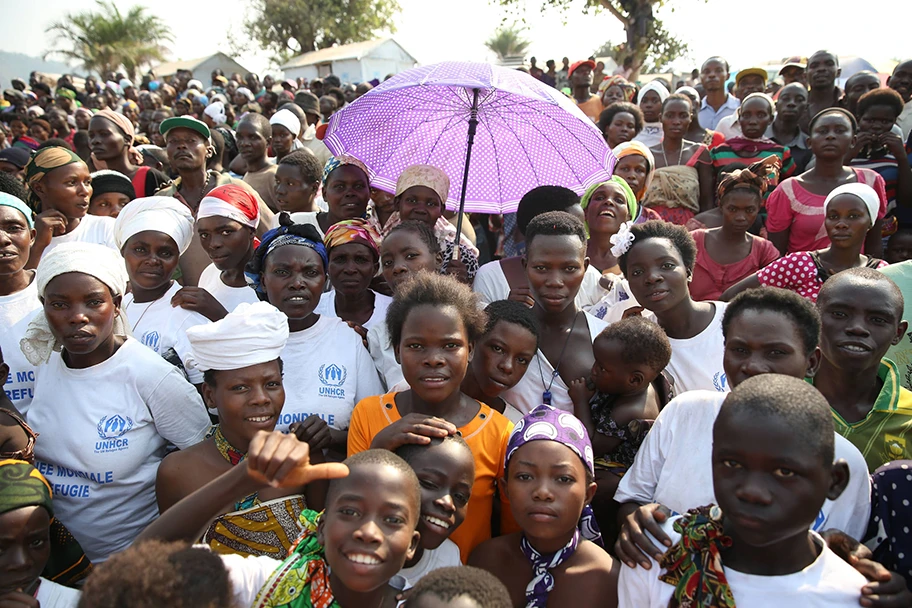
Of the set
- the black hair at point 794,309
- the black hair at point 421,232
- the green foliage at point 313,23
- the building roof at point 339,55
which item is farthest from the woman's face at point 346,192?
the green foliage at point 313,23

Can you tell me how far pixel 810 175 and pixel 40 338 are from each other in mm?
5086

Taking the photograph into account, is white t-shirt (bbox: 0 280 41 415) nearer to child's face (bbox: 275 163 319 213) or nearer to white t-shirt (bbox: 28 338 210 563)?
white t-shirt (bbox: 28 338 210 563)

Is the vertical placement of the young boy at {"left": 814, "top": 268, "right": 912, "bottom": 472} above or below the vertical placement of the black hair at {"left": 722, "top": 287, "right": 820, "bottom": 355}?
below

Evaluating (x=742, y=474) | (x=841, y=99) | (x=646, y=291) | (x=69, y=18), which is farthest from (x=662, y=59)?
(x=69, y=18)

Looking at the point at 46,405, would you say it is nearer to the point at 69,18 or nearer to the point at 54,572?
the point at 54,572

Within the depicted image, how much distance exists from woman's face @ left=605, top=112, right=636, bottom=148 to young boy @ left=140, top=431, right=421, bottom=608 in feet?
17.6

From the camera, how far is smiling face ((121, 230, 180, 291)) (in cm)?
365

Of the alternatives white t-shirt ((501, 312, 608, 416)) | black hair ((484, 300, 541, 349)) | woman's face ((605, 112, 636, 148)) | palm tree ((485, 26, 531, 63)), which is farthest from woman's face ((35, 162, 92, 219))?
palm tree ((485, 26, 531, 63))

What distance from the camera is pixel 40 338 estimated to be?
9.23 ft

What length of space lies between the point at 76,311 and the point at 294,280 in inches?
37.4

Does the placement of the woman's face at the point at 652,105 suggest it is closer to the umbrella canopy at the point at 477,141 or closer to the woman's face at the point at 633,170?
the woman's face at the point at 633,170

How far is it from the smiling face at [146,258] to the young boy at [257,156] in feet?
8.62

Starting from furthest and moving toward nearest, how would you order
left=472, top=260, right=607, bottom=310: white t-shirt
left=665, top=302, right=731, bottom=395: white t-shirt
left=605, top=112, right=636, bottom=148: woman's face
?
left=605, top=112, right=636, bottom=148: woman's face
left=472, top=260, right=607, bottom=310: white t-shirt
left=665, top=302, right=731, bottom=395: white t-shirt

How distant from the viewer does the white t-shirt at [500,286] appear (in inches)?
150
